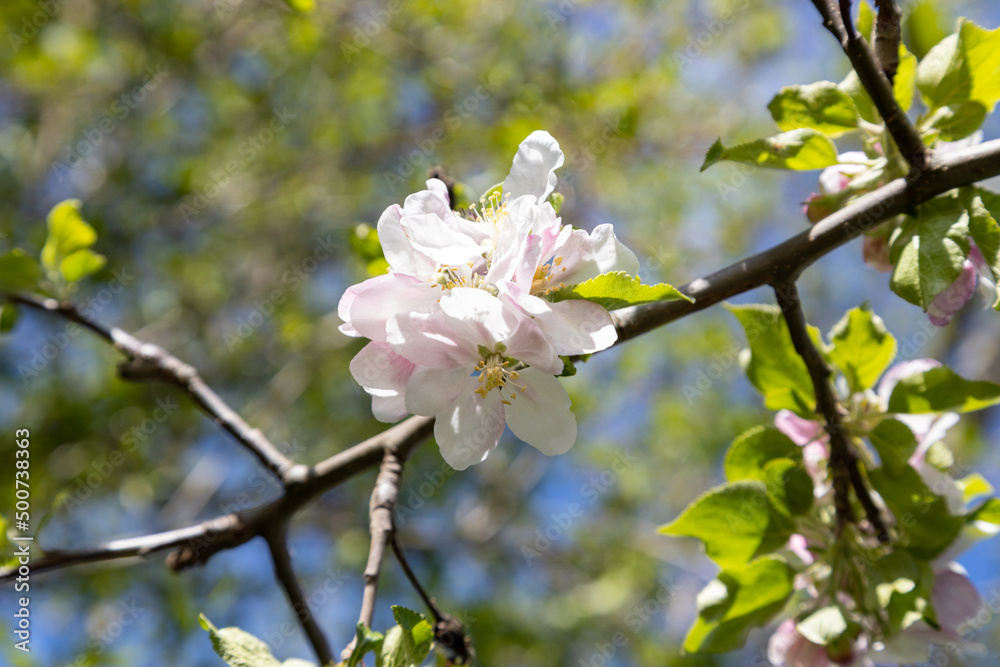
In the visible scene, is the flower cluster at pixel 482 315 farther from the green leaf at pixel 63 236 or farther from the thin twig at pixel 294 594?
the green leaf at pixel 63 236

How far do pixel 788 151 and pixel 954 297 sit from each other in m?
0.31

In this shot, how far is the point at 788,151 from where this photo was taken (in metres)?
1.10

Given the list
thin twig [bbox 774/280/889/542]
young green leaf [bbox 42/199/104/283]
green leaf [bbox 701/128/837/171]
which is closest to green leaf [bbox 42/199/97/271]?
young green leaf [bbox 42/199/104/283]

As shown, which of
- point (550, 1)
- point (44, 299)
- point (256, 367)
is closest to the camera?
point (44, 299)

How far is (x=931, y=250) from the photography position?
99 centimetres

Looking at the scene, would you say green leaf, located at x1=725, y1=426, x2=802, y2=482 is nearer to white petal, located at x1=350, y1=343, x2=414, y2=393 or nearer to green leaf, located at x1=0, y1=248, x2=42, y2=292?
white petal, located at x1=350, y1=343, x2=414, y2=393

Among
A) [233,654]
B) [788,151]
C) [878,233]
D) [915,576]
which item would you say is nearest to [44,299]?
[233,654]

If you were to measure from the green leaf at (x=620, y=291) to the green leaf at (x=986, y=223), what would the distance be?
46 centimetres

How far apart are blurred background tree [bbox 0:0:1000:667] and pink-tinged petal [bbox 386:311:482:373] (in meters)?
2.40

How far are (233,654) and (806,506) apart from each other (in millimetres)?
921

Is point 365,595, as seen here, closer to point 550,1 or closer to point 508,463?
point 550,1

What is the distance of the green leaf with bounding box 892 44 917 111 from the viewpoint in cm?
110

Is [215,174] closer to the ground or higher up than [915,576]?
higher up

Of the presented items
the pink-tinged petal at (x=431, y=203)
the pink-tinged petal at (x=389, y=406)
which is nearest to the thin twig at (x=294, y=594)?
the pink-tinged petal at (x=389, y=406)
